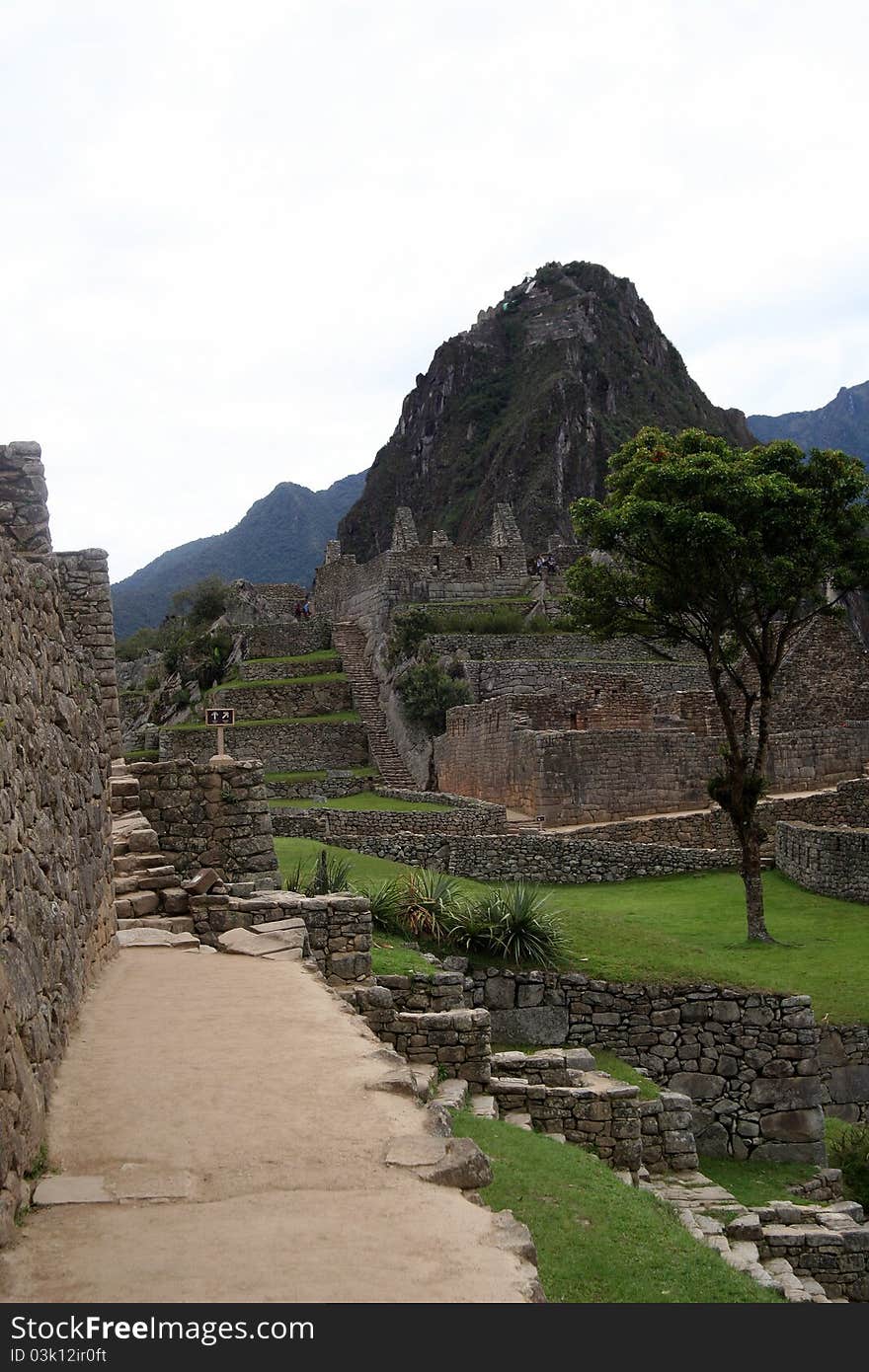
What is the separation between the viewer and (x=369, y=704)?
35.4 m

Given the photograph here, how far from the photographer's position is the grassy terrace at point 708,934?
13422mm

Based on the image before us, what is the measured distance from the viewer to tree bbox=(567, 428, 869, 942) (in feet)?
59.2

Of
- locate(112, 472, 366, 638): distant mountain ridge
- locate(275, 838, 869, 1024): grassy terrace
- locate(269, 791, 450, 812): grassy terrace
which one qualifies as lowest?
locate(275, 838, 869, 1024): grassy terrace

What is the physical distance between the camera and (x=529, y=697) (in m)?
28.5

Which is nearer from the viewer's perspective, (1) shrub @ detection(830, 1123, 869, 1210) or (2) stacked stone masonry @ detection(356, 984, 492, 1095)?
(2) stacked stone masonry @ detection(356, 984, 492, 1095)

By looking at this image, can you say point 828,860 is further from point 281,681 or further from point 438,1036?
point 281,681

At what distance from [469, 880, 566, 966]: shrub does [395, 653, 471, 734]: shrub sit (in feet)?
61.4


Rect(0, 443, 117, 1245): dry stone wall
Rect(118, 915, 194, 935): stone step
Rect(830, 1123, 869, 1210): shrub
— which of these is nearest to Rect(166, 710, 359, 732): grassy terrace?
Rect(830, 1123, 869, 1210): shrub

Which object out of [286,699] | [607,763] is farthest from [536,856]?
[286,699]

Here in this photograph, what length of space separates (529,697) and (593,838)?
5.92m

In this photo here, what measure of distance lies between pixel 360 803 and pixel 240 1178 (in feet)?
73.2

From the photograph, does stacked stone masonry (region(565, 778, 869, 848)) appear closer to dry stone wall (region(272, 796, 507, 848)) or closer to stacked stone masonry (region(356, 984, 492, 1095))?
dry stone wall (region(272, 796, 507, 848))
